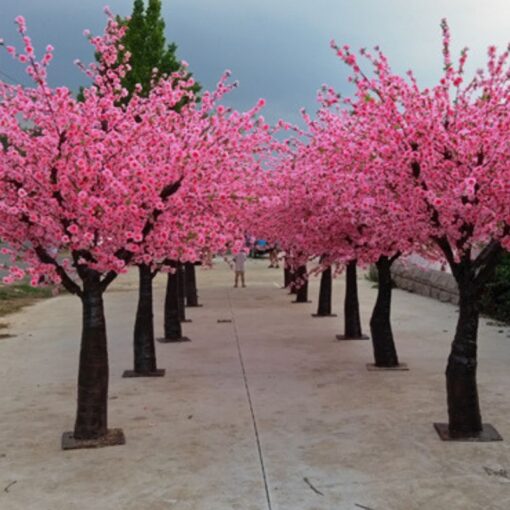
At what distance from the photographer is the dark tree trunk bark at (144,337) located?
12.0 m

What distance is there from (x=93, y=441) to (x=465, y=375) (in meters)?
4.43

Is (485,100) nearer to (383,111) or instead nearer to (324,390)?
(383,111)

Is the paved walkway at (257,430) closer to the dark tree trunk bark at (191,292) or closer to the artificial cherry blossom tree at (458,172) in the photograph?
the artificial cherry blossom tree at (458,172)

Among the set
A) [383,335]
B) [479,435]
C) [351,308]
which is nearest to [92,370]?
[479,435]

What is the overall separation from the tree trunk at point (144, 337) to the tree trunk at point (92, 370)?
12.7 ft

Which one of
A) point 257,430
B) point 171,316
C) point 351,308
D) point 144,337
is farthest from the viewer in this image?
point 171,316

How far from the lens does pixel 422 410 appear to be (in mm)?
9336

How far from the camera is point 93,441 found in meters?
8.01

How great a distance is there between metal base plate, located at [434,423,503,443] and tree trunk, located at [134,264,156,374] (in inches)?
215

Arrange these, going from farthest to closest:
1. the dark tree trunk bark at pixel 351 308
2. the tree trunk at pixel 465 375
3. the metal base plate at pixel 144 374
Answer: the dark tree trunk bark at pixel 351 308 < the metal base plate at pixel 144 374 < the tree trunk at pixel 465 375

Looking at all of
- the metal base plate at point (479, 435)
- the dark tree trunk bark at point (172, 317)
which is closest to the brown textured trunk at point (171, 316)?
the dark tree trunk bark at point (172, 317)

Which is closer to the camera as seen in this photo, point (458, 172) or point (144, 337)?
point (458, 172)

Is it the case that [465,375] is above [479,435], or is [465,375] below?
above

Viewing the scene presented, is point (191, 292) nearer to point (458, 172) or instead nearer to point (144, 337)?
point (144, 337)
